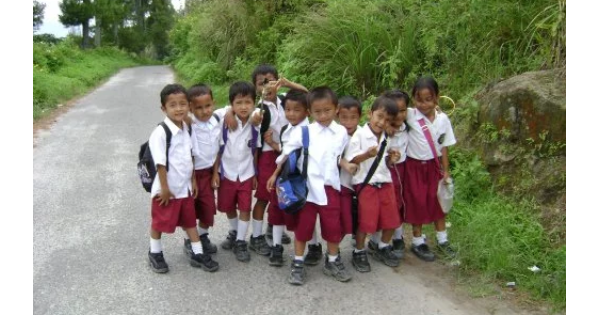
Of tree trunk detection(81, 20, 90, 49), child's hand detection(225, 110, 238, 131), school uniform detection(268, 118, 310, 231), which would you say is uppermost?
tree trunk detection(81, 20, 90, 49)

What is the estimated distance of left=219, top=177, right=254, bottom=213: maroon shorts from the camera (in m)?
4.21

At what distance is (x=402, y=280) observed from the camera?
3.94 m

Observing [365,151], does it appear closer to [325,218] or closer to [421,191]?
[325,218]

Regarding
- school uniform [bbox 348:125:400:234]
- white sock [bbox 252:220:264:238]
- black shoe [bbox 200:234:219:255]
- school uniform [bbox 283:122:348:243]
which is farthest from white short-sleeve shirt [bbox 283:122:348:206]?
black shoe [bbox 200:234:219:255]

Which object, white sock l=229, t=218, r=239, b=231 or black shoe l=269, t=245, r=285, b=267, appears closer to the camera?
black shoe l=269, t=245, r=285, b=267

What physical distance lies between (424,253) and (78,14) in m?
38.4

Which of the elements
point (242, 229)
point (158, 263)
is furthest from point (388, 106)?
point (158, 263)

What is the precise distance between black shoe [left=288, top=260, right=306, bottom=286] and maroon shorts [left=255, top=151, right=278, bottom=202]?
0.66 meters

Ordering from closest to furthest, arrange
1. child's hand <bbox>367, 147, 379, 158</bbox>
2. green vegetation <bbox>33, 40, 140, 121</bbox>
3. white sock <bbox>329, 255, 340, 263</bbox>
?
1. child's hand <bbox>367, 147, 379, 158</bbox>
2. white sock <bbox>329, 255, 340, 263</bbox>
3. green vegetation <bbox>33, 40, 140, 121</bbox>

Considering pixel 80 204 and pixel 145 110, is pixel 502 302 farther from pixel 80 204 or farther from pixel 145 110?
pixel 145 110

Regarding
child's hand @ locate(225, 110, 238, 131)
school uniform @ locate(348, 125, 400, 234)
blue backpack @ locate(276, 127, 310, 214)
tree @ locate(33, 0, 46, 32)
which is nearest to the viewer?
blue backpack @ locate(276, 127, 310, 214)

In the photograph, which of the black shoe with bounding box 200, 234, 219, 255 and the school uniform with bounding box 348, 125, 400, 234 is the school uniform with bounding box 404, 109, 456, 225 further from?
the black shoe with bounding box 200, 234, 219, 255

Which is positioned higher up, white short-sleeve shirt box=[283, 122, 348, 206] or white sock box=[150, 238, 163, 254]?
white short-sleeve shirt box=[283, 122, 348, 206]

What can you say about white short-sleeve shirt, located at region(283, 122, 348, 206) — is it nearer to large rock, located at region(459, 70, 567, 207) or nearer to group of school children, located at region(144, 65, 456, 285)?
group of school children, located at region(144, 65, 456, 285)
